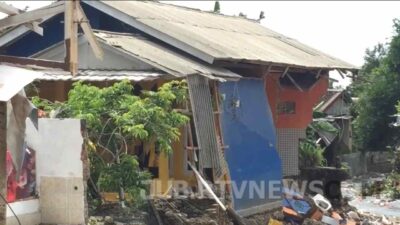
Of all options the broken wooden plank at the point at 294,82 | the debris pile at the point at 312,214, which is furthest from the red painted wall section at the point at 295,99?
the debris pile at the point at 312,214

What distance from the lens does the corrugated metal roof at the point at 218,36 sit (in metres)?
12.9

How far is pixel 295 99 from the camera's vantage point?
17.0 meters

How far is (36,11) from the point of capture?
7.39 metres

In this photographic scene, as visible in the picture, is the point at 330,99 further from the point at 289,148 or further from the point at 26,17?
the point at 26,17

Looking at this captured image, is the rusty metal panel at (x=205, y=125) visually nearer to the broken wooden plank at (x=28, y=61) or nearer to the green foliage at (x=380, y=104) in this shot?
the broken wooden plank at (x=28, y=61)

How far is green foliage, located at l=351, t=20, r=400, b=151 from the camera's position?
26.3 meters

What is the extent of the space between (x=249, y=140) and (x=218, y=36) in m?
2.90

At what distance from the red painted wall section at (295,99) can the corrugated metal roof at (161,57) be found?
137 inches

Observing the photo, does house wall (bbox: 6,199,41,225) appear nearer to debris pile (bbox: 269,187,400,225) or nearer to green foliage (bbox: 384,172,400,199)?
debris pile (bbox: 269,187,400,225)

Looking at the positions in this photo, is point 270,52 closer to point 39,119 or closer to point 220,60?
point 220,60


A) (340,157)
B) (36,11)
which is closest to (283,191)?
(36,11)

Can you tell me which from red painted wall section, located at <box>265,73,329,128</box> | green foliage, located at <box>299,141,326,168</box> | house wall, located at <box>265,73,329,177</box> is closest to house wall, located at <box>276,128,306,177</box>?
house wall, located at <box>265,73,329,177</box>

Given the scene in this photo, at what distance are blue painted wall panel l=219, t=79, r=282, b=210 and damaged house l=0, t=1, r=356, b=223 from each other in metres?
0.02

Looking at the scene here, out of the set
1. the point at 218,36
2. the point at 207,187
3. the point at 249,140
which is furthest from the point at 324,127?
the point at 207,187
